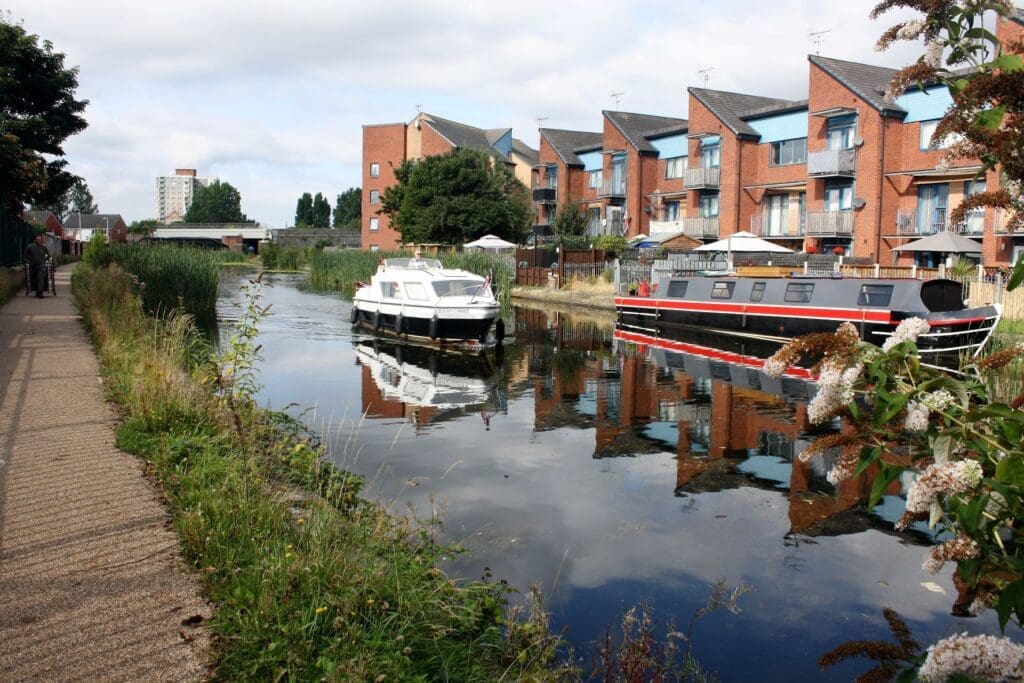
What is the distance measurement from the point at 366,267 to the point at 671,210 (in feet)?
60.1

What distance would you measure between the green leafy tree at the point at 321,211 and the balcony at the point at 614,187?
10042cm

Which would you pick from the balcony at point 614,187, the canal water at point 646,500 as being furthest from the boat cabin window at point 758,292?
the balcony at point 614,187

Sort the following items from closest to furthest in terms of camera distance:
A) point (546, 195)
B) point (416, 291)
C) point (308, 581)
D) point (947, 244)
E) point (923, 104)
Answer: point (308, 581)
point (416, 291)
point (947, 244)
point (923, 104)
point (546, 195)

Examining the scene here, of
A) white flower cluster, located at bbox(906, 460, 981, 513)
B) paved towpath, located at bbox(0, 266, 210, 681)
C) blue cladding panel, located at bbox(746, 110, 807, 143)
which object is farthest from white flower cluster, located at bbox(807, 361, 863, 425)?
blue cladding panel, located at bbox(746, 110, 807, 143)

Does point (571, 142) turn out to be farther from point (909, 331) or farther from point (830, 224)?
point (909, 331)

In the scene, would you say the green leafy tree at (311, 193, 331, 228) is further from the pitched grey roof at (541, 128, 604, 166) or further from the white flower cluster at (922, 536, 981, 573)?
the white flower cluster at (922, 536, 981, 573)

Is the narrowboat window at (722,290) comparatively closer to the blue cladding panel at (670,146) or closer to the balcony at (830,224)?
the balcony at (830,224)

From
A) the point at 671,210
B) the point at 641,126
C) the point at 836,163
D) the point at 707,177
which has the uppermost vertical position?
the point at 641,126

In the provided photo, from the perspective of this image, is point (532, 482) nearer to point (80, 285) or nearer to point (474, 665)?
point (474, 665)

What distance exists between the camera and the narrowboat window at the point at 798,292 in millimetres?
Answer: 25750

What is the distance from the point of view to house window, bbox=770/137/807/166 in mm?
45062

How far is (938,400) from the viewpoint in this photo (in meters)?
3.04

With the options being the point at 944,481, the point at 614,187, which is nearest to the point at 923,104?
the point at 614,187

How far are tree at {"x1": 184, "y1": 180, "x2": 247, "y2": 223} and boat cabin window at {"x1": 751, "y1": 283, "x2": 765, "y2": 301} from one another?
150292mm
